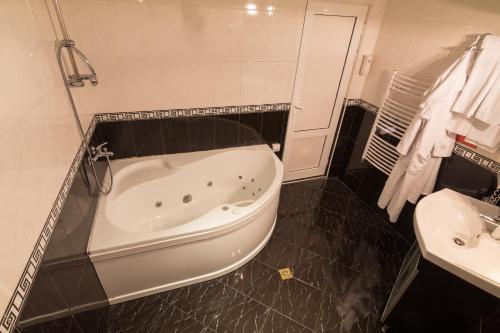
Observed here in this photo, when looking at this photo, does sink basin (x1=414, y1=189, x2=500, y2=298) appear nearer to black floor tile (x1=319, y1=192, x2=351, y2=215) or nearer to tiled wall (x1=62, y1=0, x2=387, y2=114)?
black floor tile (x1=319, y1=192, x2=351, y2=215)

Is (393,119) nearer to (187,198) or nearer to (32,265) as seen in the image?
(187,198)

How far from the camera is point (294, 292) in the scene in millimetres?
1879

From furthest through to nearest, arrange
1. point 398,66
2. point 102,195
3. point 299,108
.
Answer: point 299,108, point 398,66, point 102,195

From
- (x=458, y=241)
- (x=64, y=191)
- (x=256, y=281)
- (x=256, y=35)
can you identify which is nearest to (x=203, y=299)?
(x=256, y=281)

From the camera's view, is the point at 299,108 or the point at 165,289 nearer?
the point at 165,289

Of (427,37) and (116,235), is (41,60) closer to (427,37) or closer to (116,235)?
(116,235)

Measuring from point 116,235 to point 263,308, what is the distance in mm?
1099

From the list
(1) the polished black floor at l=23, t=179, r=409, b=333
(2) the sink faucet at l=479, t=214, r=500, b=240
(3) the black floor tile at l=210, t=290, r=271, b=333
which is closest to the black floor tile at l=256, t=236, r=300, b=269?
(1) the polished black floor at l=23, t=179, r=409, b=333

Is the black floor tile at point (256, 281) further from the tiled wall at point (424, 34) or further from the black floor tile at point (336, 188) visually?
the tiled wall at point (424, 34)

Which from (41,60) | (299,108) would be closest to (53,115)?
(41,60)

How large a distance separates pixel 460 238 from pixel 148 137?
227cm

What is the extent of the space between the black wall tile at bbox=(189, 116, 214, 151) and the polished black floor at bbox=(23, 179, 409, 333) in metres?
1.05

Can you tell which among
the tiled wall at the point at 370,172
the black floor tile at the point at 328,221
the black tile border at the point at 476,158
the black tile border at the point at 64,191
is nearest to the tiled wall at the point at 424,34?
the tiled wall at the point at 370,172

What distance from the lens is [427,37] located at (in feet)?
6.28
